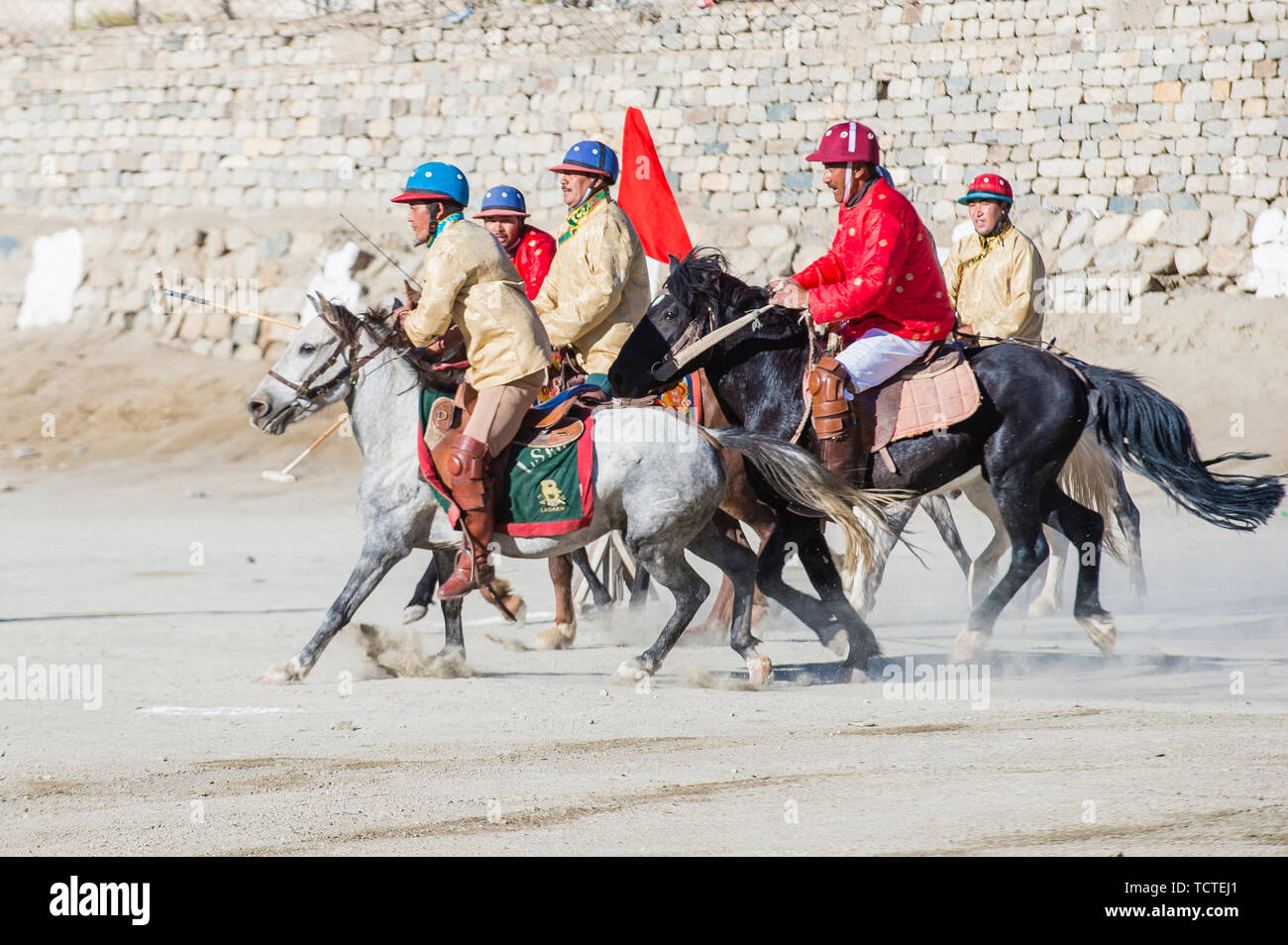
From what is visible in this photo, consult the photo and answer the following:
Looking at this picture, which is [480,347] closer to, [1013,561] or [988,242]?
[1013,561]

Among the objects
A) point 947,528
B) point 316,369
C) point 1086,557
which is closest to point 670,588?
point 316,369

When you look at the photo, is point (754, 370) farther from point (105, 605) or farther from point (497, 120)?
point (497, 120)

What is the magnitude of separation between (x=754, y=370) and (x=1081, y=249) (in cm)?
1144

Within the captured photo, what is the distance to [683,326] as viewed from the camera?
24.9ft

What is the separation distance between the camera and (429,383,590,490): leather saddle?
23.2 feet

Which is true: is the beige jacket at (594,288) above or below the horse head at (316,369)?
above

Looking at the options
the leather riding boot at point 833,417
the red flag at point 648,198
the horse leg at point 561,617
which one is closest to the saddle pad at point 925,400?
the leather riding boot at point 833,417

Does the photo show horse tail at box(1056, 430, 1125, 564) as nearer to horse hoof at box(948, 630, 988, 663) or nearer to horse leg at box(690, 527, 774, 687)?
horse hoof at box(948, 630, 988, 663)

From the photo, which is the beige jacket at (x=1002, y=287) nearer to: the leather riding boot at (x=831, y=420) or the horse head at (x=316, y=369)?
the leather riding boot at (x=831, y=420)

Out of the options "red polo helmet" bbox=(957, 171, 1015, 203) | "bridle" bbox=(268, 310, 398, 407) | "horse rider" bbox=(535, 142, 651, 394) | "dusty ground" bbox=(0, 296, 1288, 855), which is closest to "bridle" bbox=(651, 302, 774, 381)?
"horse rider" bbox=(535, 142, 651, 394)

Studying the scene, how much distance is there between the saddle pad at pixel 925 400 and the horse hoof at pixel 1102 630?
121 cm

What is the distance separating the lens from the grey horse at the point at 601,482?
707 cm

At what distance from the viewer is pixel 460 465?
688cm
